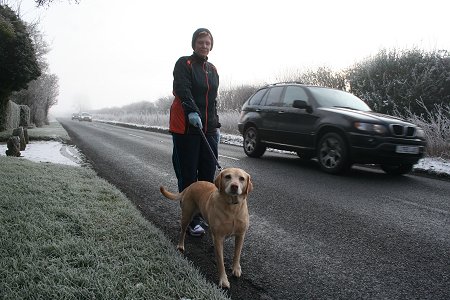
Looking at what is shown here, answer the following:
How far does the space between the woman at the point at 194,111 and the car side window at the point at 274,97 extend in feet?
17.5

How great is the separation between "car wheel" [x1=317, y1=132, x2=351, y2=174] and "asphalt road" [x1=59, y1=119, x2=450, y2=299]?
10.8 inches

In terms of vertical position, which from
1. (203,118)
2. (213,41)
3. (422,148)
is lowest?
(422,148)

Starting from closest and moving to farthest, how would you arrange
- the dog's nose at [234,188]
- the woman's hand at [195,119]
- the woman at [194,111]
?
the dog's nose at [234,188] < the woman's hand at [195,119] < the woman at [194,111]

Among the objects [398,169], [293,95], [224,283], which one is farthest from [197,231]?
[293,95]

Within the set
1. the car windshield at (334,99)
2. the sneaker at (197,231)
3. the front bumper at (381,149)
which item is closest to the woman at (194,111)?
the sneaker at (197,231)

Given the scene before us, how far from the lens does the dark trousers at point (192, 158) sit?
148 inches

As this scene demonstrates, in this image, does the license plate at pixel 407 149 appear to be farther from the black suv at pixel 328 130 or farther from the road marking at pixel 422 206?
the road marking at pixel 422 206

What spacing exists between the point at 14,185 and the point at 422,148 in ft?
23.7

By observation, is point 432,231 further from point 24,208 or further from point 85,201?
point 24,208

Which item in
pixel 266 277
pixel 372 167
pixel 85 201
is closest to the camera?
pixel 266 277

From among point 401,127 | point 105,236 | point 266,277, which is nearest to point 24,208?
point 105,236

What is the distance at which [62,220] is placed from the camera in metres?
3.61

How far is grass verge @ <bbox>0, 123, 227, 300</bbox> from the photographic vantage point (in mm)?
2297

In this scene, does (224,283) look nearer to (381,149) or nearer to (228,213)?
(228,213)
